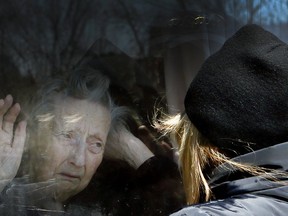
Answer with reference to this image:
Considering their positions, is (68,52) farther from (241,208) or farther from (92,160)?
(241,208)

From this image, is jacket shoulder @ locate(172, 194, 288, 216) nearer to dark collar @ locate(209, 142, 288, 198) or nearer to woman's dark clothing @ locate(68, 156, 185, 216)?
dark collar @ locate(209, 142, 288, 198)

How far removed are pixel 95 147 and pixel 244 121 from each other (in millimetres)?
1066

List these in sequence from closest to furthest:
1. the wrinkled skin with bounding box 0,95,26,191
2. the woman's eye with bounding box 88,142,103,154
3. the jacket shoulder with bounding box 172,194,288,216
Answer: the jacket shoulder with bounding box 172,194,288,216
the wrinkled skin with bounding box 0,95,26,191
the woman's eye with bounding box 88,142,103,154

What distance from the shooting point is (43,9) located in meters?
2.14

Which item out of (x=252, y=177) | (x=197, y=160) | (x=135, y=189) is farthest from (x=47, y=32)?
(x=252, y=177)

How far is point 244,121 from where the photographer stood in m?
1.23

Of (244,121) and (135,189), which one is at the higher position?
(244,121)

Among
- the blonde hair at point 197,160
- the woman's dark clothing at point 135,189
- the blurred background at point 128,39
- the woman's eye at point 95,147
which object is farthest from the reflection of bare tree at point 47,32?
the blonde hair at point 197,160

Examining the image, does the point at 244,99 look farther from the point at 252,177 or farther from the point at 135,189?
the point at 135,189

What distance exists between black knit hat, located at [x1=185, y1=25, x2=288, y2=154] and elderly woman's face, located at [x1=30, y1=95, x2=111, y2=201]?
0.92 meters

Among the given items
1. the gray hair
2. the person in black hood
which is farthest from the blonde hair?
the gray hair

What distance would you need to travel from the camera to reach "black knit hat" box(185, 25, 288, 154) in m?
1.23

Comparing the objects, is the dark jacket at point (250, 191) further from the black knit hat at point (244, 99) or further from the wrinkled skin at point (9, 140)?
the wrinkled skin at point (9, 140)

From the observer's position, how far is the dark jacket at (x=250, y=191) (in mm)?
1115
